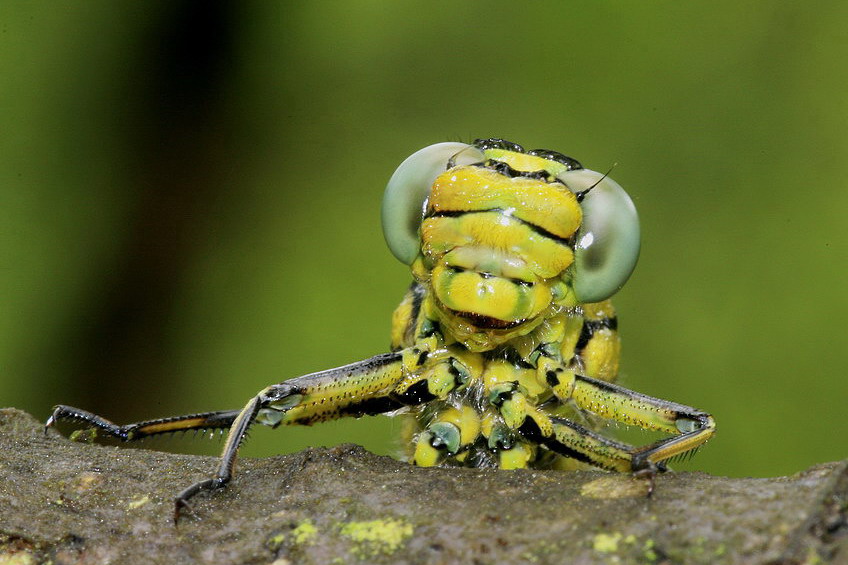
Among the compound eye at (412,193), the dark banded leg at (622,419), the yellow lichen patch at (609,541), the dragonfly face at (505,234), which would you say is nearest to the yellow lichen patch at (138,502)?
the yellow lichen patch at (609,541)

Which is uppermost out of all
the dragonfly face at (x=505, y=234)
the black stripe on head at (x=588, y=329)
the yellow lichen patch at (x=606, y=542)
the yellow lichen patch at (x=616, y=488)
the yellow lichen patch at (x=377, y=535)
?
the dragonfly face at (x=505, y=234)

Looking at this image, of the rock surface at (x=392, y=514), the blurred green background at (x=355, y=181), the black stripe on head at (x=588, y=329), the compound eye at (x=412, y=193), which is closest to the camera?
the rock surface at (x=392, y=514)

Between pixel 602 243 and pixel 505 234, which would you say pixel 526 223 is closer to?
pixel 505 234

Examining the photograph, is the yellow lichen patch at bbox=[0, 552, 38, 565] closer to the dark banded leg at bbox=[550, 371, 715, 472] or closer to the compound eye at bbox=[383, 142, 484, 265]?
the dark banded leg at bbox=[550, 371, 715, 472]

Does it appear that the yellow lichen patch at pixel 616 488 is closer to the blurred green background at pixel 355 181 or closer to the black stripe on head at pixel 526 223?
the black stripe on head at pixel 526 223

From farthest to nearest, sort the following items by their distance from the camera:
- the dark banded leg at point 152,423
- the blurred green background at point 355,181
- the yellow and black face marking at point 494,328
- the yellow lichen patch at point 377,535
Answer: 1. the blurred green background at point 355,181
2. the dark banded leg at point 152,423
3. the yellow and black face marking at point 494,328
4. the yellow lichen patch at point 377,535

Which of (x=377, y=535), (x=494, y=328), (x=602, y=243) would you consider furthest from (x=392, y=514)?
(x=602, y=243)

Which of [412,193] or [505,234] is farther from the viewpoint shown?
[412,193]

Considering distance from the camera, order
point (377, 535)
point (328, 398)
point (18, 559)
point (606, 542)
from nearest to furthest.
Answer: point (606, 542) → point (377, 535) → point (18, 559) → point (328, 398)
